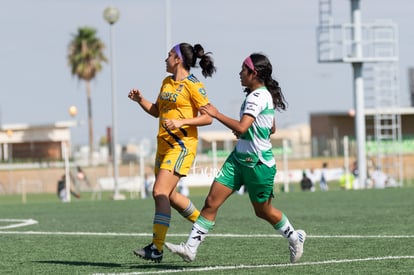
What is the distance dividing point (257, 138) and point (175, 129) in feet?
3.36

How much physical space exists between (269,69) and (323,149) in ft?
183

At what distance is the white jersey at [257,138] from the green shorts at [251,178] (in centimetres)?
6

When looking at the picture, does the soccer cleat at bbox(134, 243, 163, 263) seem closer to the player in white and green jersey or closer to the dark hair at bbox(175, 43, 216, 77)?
the player in white and green jersey

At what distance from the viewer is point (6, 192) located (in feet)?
191

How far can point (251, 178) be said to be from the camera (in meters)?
10.6

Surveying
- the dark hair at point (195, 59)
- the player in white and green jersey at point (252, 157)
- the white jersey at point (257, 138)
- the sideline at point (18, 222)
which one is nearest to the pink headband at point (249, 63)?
the player in white and green jersey at point (252, 157)

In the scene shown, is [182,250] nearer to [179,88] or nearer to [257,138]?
[257,138]

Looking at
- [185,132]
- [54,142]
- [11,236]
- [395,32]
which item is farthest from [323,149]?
[185,132]

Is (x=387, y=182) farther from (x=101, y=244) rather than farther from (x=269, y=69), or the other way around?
(x=269, y=69)

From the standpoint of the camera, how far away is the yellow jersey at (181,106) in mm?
11281

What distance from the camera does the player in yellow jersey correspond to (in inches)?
440

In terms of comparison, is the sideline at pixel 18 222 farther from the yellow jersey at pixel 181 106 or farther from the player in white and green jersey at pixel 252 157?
the player in white and green jersey at pixel 252 157

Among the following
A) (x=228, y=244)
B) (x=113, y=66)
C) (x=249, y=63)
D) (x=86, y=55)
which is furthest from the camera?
(x=86, y=55)

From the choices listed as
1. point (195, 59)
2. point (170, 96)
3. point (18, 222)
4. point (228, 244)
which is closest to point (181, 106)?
point (170, 96)
